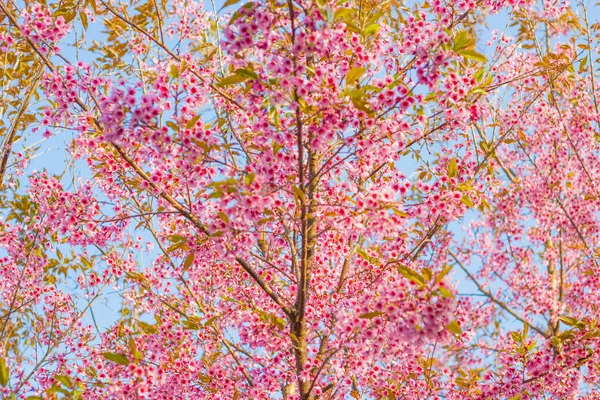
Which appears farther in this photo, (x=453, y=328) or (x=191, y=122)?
(x=191, y=122)

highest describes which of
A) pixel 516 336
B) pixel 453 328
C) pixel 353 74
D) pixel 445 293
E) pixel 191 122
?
pixel 353 74

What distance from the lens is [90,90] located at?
411 cm

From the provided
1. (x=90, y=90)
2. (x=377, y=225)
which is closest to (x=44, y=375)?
(x=90, y=90)

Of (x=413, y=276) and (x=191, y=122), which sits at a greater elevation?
(x=191, y=122)

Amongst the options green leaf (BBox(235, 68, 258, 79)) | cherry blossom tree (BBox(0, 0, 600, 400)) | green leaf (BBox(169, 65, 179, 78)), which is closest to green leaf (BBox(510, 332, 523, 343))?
cherry blossom tree (BBox(0, 0, 600, 400))

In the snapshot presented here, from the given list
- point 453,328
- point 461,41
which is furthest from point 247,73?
point 453,328

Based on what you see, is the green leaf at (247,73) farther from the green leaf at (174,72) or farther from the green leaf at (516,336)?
the green leaf at (516,336)

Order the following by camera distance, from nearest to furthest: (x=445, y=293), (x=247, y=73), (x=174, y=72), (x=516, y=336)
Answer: (x=445, y=293) < (x=247, y=73) < (x=174, y=72) < (x=516, y=336)

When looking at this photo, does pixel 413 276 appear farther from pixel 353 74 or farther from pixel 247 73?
pixel 247 73

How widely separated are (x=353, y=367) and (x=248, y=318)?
92 cm

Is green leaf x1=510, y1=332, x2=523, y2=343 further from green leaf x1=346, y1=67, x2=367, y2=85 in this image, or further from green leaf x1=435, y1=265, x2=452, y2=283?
green leaf x1=346, y1=67, x2=367, y2=85

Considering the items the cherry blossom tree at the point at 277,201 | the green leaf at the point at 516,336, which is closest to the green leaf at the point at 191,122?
the cherry blossom tree at the point at 277,201

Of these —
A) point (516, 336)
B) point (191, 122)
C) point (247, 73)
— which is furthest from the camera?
point (516, 336)

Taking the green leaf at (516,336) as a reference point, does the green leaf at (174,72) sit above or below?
above
